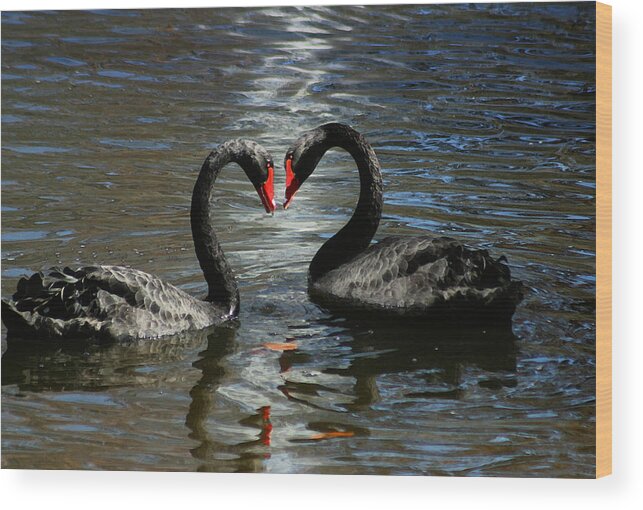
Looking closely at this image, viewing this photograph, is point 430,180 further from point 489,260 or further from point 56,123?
point 56,123

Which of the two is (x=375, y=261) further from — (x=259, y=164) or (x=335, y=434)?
(x=335, y=434)

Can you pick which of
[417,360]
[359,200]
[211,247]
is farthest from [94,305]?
[417,360]

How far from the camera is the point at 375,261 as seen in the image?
637 centimetres

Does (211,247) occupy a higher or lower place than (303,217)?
lower

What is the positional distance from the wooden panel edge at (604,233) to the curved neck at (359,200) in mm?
1043

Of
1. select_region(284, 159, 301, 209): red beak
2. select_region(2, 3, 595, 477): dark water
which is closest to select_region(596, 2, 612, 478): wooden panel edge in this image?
select_region(2, 3, 595, 477): dark water

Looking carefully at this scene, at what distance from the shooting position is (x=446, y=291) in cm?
618

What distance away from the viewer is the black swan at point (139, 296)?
6.15m

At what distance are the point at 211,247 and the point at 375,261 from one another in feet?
2.50

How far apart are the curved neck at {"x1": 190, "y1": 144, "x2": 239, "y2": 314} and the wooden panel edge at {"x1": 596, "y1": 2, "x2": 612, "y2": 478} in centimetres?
168

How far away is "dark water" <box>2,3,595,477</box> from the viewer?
5.82 m

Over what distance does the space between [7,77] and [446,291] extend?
7.38 ft

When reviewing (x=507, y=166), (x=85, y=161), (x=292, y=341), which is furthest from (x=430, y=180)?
(x=85, y=161)

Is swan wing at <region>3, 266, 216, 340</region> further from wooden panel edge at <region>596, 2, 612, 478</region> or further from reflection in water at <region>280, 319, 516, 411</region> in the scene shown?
wooden panel edge at <region>596, 2, 612, 478</region>
